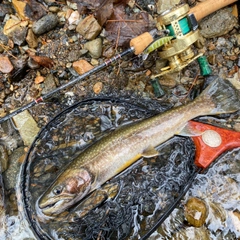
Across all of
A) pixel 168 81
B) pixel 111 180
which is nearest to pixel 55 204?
pixel 111 180

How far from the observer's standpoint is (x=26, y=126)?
346 centimetres

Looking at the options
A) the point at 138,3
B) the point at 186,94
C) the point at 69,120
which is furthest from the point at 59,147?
the point at 138,3

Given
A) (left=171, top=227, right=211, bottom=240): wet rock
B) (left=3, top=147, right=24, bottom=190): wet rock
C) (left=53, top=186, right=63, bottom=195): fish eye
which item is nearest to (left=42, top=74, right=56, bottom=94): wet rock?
(left=3, top=147, right=24, bottom=190): wet rock

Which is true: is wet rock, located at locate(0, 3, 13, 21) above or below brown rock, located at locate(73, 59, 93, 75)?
above

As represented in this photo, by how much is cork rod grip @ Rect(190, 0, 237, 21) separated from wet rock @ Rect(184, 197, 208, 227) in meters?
1.84

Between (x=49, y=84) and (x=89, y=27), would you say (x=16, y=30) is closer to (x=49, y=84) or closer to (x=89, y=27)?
(x=49, y=84)

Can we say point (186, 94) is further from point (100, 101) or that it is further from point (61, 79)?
point (61, 79)

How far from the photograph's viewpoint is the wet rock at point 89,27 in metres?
3.46

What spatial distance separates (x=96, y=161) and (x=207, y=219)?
1.30 metres

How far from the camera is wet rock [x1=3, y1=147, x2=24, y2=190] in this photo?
331cm

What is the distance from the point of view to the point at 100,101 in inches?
129

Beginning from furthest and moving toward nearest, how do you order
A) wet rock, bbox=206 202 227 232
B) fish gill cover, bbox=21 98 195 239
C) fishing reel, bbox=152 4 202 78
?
wet rock, bbox=206 202 227 232, fish gill cover, bbox=21 98 195 239, fishing reel, bbox=152 4 202 78

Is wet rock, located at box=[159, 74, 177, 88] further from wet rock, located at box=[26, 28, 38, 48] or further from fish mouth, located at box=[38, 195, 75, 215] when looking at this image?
fish mouth, located at box=[38, 195, 75, 215]

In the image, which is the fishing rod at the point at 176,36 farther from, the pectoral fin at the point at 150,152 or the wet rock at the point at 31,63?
the pectoral fin at the point at 150,152
